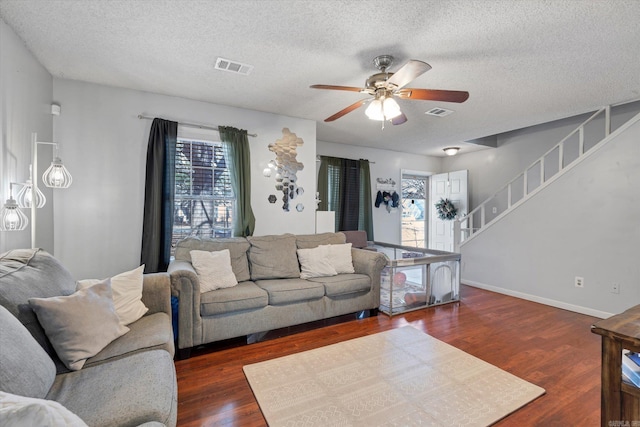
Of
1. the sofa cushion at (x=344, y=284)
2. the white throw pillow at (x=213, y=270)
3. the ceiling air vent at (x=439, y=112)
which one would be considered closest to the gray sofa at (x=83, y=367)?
the white throw pillow at (x=213, y=270)

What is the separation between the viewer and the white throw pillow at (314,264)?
336cm

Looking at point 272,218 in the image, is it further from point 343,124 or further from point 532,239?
point 532,239

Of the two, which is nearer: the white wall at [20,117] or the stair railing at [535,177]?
the white wall at [20,117]

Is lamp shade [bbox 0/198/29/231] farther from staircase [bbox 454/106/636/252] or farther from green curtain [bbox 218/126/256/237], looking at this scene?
staircase [bbox 454/106/636/252]

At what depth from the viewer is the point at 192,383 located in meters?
2.13

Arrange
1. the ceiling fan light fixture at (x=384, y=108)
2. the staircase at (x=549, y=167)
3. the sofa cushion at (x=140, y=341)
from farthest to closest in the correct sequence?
1. the staircase at (x=549, y=167)
2. the ceiling fan light fixture at (x=384, y=108)
3. the sofa cushion at (x=140, y=341)

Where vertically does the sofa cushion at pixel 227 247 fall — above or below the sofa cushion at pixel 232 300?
above

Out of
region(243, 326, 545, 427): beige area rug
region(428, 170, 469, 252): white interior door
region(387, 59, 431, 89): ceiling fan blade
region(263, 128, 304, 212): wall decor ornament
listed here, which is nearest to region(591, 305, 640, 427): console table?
region(243, 326, 545, 427): beige area rug

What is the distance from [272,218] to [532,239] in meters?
3.78

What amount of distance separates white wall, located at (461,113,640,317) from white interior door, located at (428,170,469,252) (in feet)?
5.55

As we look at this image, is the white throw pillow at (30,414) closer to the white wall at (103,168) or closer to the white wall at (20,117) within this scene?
the white wall at (20,117)

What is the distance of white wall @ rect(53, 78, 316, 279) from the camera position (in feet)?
10.2

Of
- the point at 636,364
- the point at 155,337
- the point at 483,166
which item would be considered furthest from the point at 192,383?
the point at 483,166

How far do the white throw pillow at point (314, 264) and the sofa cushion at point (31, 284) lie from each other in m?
2.08
